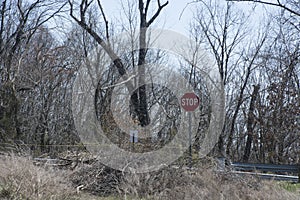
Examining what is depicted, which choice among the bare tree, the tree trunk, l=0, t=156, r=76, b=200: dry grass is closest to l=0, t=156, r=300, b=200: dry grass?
l=0, t=156, r=76, b=200: dry grass

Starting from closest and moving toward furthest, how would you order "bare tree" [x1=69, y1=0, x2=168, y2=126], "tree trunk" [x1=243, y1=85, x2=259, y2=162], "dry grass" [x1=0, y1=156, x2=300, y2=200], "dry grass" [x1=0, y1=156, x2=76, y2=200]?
"dry grass" [x1=0, y1=156, x2=300, y2=200] → "dry grass" [x1=0, y1=156, x2=76, y2=200] → "bare tree" [x1=69, y1=0, x2=168, y2=126] → "tree trunk" [x1=243, y1=85, x2=259, y2=162]

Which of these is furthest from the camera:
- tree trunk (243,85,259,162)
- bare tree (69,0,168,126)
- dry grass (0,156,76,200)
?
tree trunk (243,85,259,162)

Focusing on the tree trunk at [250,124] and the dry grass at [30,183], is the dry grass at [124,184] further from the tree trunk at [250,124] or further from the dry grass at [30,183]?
the tree trunk at [250,124]

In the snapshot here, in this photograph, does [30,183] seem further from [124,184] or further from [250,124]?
[250,124]

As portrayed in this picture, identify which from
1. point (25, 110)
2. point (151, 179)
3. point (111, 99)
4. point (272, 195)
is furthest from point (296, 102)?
point (25, 110)

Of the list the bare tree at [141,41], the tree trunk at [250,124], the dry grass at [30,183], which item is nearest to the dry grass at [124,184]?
the dry grass at [30,183]

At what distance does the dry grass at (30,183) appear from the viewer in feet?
23.4

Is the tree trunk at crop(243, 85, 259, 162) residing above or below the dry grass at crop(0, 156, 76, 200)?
above

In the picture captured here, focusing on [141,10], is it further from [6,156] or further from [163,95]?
[6,156]

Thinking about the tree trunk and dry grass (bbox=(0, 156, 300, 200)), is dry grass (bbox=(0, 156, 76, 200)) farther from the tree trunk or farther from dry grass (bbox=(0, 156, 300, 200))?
the tree trunk

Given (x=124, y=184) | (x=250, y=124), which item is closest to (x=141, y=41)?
(x=250, y=124)

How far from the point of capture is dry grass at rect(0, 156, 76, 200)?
712cm

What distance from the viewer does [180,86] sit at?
1861cm

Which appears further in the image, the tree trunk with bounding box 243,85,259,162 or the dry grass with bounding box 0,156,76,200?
the tree trunk with bounding box 243,85,259,162
